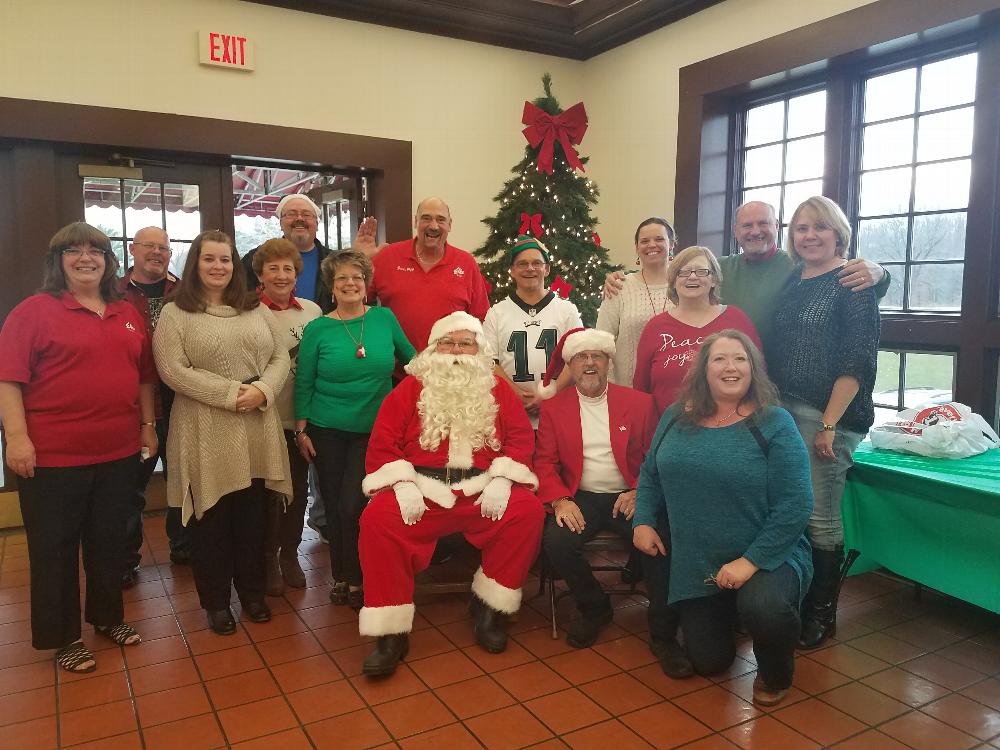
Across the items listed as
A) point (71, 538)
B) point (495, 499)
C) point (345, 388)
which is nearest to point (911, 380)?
point (495, 499)

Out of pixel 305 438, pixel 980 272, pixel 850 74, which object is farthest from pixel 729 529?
pixel 850 74

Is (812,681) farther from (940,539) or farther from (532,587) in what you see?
(532,587)

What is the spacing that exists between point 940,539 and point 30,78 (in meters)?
5.17

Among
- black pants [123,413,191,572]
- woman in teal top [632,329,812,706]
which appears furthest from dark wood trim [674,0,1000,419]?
black pants [123,413,191,572]

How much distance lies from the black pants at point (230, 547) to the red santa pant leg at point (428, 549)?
52cm

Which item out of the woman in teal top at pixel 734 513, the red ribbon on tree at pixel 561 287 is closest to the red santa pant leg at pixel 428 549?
the woman in teal top at pixel 734 513

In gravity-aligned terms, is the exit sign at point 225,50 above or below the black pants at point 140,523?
above

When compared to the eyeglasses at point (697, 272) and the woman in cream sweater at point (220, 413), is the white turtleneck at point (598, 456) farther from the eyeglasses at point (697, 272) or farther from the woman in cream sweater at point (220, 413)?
the woman in cream sweater at point (220, 413)

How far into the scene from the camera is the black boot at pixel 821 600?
300 cm

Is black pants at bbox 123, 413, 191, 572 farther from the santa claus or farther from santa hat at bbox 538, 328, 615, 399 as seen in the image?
santa hat at bbox 538, 328, 615, 399

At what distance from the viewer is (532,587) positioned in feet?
12.1

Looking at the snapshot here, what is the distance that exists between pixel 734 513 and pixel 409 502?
1.21 m

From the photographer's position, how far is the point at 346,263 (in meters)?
3.33

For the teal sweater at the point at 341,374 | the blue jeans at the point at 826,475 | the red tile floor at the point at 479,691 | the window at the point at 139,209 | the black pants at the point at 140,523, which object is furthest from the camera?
the window at the point at 139,209
